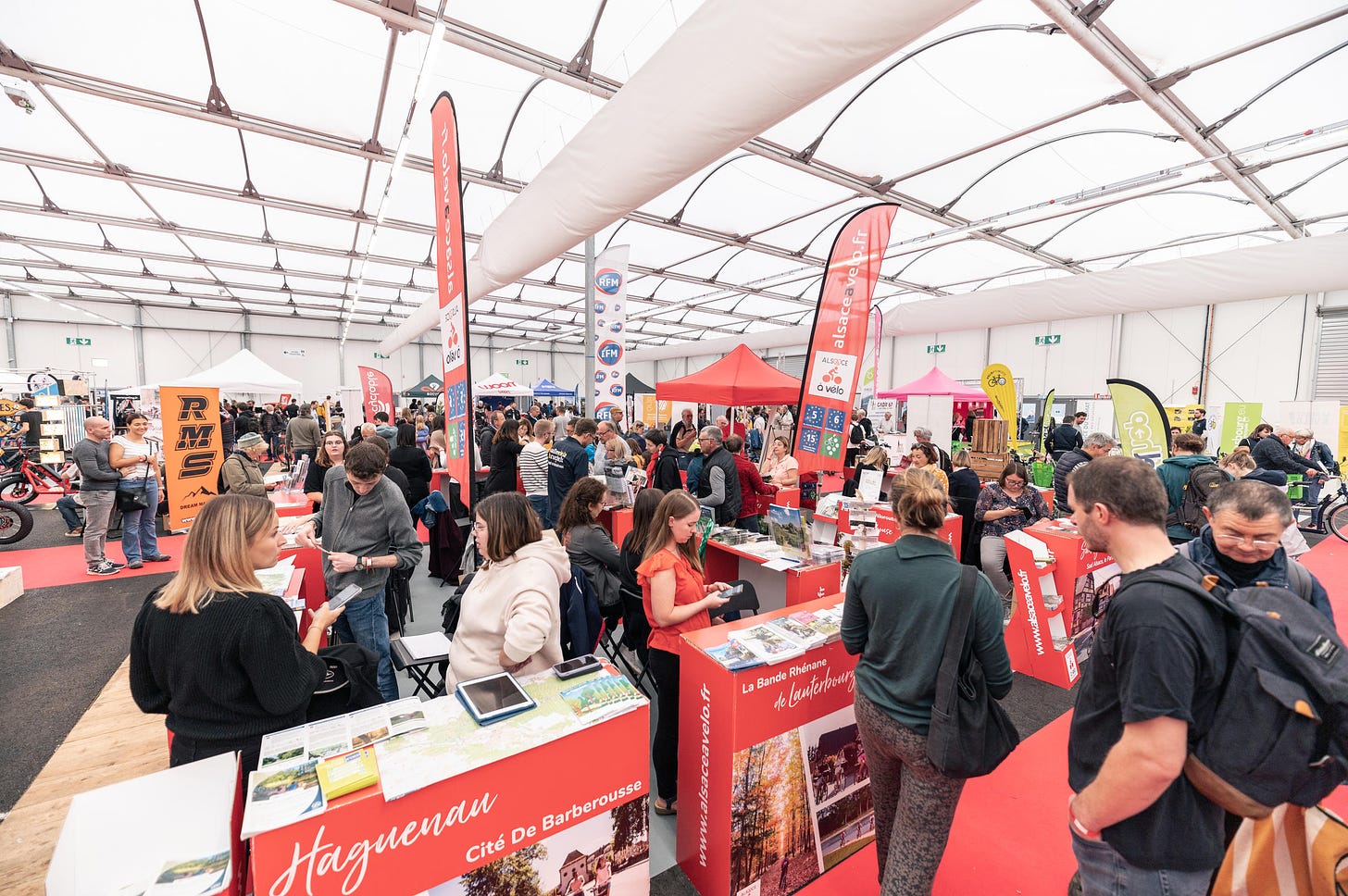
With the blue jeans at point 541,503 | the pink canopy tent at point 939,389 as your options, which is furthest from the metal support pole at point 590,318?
the pink canopy tent at point 939,389

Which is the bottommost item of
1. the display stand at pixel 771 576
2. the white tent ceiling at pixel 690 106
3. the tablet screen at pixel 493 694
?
the display stand at pixel 771 576

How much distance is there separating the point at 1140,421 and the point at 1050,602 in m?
3.05

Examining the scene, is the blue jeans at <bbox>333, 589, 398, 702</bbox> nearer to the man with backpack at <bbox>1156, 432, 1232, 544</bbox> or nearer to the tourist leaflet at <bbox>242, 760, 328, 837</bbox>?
the tourist leaflet at <bbox>242, 760, 328, 837</bbox>

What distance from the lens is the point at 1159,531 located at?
46.2 inches

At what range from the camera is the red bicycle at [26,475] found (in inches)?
318

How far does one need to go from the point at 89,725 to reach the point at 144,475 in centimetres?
331

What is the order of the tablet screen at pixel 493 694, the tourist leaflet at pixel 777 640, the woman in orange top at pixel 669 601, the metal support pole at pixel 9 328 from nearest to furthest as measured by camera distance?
the tablet screen at pixel 493 694
the tourist leaflet at pixel 777 640
the woman in orange top at pixel 669 601
the metal support pole at pixel 9 328

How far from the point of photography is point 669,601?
2.14 metres

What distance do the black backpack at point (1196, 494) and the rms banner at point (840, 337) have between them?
2304 mm

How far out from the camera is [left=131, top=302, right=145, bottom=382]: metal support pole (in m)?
17.8

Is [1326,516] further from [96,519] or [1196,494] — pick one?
[96,519]

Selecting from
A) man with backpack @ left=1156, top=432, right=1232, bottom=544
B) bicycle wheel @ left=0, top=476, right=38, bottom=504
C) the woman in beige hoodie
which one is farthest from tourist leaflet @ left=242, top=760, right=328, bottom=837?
bicycle wheel @ left=0, top=476, right=38, bottom=504

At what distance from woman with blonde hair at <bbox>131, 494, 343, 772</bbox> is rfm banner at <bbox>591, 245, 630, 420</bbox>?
5.57m

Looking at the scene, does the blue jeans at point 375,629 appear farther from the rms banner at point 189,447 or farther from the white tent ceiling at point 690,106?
the rms banner at point 189,447
